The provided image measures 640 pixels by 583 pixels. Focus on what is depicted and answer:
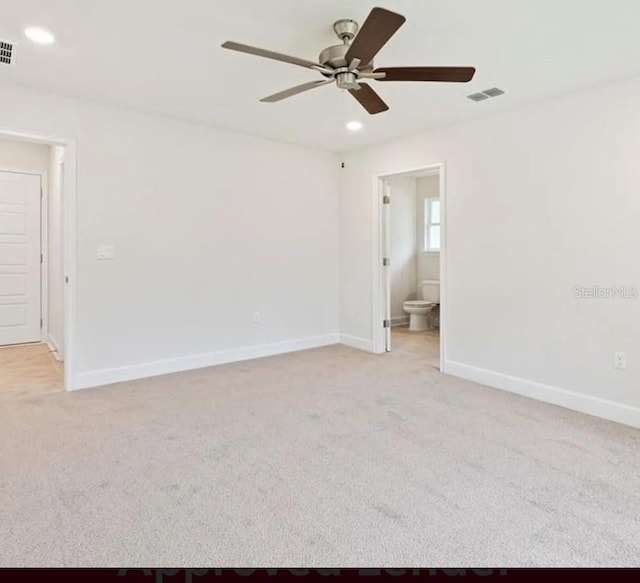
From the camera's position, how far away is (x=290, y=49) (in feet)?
8.68

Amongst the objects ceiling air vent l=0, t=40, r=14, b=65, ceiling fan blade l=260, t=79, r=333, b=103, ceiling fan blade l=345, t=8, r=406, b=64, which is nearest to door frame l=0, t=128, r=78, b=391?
ceiling air vent l=0, t=40, r=14, b=65

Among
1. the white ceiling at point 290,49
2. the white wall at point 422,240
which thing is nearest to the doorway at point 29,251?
the white ceiling at point 290,49

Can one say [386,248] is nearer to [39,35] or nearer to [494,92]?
[494,92]

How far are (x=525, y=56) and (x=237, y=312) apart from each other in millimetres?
3355

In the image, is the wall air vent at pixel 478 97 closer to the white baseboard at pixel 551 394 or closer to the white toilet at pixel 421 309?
the white baseboard at pixel 551 394

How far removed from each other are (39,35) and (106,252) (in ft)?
5.72

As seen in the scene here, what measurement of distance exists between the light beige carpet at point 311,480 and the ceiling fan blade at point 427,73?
2060 mm

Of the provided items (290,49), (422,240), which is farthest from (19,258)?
(422,240)

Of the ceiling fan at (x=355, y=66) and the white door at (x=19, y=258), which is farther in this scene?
the white door at (x=19, y=258)

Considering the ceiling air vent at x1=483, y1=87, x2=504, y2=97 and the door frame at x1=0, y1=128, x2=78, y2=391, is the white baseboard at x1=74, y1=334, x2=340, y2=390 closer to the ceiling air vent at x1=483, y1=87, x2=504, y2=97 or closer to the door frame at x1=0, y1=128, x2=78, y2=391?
the door frame at x1=0, y1=128, x2=78, y2=391

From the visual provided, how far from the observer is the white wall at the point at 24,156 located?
5312 mm

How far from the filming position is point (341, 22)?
90.2 inches

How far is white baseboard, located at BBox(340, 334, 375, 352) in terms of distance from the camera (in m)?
5.18

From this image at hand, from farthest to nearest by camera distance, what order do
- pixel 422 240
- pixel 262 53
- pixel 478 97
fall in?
1. pixel 422 240
2. pixel 478 97
3. pixel 262 53
